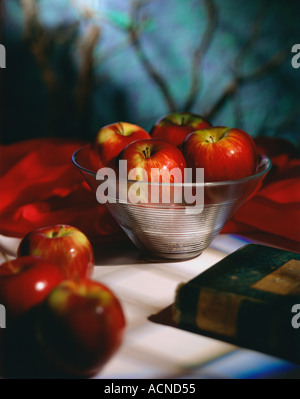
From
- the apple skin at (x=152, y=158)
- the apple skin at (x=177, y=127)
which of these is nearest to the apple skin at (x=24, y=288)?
the apple skin at (x=152, y=158)

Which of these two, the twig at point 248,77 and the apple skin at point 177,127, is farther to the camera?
the twig at point 248,77

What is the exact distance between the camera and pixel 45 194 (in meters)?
1.04

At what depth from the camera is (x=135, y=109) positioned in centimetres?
152

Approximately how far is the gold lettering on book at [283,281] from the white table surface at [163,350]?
0.08 m

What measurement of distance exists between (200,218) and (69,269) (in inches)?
8.5

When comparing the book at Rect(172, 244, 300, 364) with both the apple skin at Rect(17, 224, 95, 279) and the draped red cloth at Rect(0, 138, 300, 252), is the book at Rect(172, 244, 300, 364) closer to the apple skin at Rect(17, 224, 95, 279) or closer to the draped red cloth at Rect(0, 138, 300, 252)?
the apple skin at Rect(17, 224, 95, 279)

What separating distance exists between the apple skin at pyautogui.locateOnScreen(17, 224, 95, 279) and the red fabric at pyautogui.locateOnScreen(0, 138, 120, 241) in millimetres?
185

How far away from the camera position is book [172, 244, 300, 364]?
58 centimetres

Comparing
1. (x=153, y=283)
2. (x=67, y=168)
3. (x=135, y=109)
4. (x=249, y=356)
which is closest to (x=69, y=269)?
(x=153, y=283)

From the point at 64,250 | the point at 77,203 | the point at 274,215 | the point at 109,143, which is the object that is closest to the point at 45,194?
the point at 77,203

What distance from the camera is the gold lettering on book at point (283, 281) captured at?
0.61 meters

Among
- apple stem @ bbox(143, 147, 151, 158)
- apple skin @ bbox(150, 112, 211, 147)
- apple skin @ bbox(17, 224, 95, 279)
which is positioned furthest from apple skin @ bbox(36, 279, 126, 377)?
apple skin @ bbox(150, 112, 211, 147)

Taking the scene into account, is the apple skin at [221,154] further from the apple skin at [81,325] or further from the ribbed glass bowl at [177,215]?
the apple skin at [81,325]

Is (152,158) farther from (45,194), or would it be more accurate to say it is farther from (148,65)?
(148,65)
